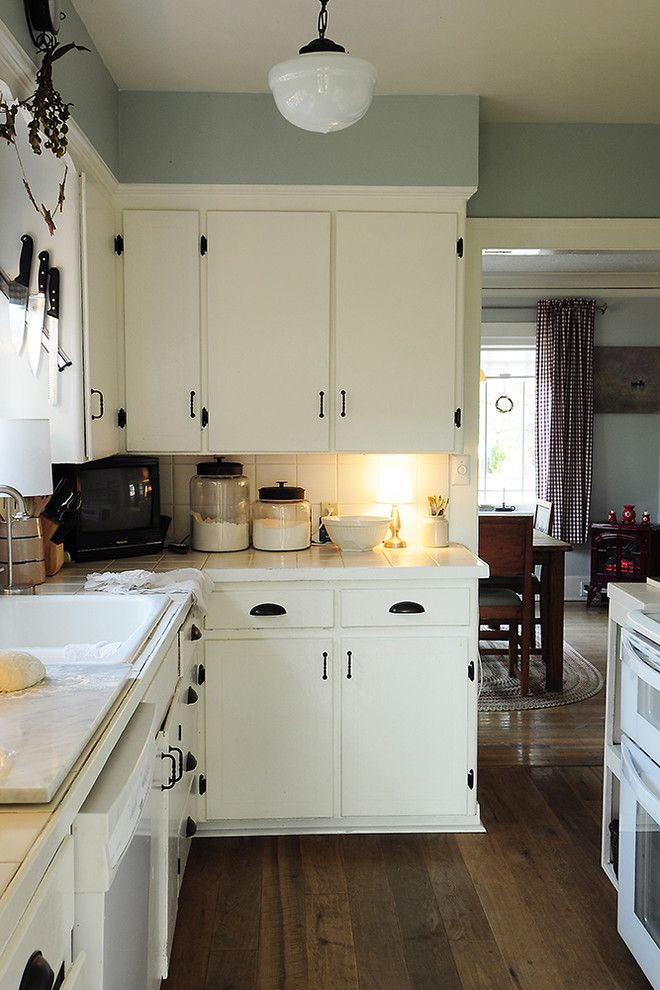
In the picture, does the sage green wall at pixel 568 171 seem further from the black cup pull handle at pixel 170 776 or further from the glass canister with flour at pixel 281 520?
the black cup pull handle at pixel 170 776

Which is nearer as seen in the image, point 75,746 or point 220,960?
point 75,746

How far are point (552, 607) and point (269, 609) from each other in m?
2.35

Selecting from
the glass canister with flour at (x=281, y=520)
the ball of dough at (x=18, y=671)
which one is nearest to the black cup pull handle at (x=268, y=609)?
the glass canister with flour at (x=281, y=520)

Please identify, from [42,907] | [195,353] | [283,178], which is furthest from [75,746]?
[283,178]

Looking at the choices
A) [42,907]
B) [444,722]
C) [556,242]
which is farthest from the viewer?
[556,242]

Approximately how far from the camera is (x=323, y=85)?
195cm

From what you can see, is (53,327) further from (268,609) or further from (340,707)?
(340,707)

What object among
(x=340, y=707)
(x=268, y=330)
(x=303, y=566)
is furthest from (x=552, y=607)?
(x=268, y=330)

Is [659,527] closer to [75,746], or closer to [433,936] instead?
[433,936]

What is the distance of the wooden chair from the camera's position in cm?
482

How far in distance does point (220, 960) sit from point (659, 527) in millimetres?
5437

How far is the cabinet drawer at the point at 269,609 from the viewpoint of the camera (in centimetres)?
307

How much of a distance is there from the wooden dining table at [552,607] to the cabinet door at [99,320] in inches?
96.0

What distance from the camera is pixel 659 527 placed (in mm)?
7000
